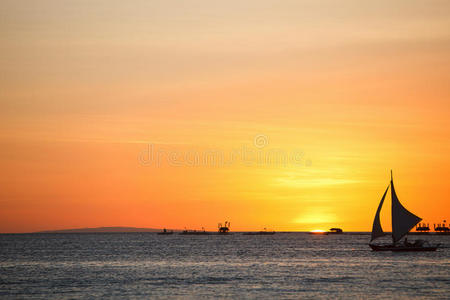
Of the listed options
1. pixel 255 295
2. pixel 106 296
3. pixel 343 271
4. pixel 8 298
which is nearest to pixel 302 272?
pixel 343 271

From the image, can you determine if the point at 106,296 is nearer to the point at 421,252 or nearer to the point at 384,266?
the point at 384,266

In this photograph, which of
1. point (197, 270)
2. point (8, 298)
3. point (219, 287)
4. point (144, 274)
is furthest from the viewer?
point (197, 270)

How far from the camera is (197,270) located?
10506 cm

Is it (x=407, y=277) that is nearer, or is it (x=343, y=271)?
(x=407, y=277)

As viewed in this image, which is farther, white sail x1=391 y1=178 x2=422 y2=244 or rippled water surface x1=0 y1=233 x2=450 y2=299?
white sail x1=391 y1=178 x2=422 y2=244

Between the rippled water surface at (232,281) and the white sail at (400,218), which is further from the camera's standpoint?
the white sail at (400,218)

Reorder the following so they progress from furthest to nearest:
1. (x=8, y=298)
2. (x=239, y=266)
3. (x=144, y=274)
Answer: (x=239, y=266)
(x=144, y=274)
(x=8, y=298)

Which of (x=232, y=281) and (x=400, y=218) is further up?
(x=400, y=218)

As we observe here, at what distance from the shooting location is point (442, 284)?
257ft

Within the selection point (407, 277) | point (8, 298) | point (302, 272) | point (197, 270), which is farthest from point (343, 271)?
point (8, 298)

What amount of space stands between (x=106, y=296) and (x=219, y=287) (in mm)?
13594

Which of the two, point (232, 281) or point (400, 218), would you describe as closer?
point (232, 281)

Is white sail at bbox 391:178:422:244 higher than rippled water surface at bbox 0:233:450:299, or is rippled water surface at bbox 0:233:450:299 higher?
white sail at bbox 391:178:422:244

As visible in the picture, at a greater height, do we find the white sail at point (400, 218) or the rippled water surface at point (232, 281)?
the white sail at point (400, 218)
